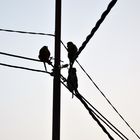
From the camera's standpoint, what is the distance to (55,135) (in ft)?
22.0

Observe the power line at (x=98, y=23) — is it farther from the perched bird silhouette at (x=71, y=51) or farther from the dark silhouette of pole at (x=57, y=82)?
the dark silhouette of pole at (x=57, y=82)

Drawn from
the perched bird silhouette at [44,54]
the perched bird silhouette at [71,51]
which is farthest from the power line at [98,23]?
the perched bird silhouette at [44,54]

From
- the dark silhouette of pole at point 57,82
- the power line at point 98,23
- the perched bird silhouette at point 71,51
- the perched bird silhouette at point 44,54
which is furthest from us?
the perched bird silhouette at point 71,51

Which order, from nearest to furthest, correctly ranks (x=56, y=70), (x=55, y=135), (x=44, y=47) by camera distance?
(x=55, y=135) → (x=56, y=70) → (x=44, y=47)

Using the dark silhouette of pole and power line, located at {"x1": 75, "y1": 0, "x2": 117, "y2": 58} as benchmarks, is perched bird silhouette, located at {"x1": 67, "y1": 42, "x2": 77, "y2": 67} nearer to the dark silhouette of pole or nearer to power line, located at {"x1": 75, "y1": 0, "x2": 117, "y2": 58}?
power line, located at {"x1": 75, "y1": 0, "x2": 117, "y2": 58}

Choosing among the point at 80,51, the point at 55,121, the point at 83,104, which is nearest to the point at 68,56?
the point at 80,51

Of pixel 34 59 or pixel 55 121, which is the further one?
pixel 34 59

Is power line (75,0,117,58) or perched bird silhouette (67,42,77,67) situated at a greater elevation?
perched bird silhouette (67,42,77,67)

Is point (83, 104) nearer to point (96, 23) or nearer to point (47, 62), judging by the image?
point (47, 62)

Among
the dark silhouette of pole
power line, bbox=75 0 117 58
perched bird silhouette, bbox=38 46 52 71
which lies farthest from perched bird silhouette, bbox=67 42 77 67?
the dark silhouette of pole

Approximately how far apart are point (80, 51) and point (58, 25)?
0.64 meters

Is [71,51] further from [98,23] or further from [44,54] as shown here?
[98,23]

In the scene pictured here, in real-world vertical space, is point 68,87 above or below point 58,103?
above

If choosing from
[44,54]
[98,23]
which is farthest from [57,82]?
[98,23]
